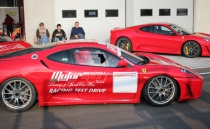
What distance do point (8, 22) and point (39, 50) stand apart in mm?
10619

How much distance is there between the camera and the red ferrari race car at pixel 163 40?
1212cm

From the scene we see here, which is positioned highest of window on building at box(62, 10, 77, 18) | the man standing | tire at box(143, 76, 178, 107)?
window on building at box(62, 10, 77, 18)

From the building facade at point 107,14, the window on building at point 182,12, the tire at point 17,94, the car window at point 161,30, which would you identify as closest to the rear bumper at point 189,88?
the tire at point 17,94

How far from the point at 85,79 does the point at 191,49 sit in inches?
283

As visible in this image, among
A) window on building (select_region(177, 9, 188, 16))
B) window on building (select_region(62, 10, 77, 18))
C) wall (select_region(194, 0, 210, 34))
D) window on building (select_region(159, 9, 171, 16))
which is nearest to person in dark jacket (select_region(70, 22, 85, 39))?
window on building (select_region(62, 10, 77, 18))

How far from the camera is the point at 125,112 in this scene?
19.7ft

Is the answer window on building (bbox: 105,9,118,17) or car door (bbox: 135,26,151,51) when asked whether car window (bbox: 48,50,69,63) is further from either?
window on building (bbox: 105,9,118,17)

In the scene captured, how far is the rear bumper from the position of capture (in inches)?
246

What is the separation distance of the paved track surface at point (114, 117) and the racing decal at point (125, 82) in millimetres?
376

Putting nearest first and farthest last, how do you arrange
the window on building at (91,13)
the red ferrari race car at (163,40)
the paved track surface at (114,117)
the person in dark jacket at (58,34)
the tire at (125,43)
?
the paved track surface at (114,117) < the red ferrari race car at (163,40) < the tire at (125,43) < the person in dark jacket at (58,34) < the window on building at (91,13)

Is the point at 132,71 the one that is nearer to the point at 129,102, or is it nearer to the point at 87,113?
the point at 129,102

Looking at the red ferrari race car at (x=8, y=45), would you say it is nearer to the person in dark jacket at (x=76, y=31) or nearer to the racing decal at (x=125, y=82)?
the racing decal at (x=125, y=82)

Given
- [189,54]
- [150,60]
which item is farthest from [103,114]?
[189,54]

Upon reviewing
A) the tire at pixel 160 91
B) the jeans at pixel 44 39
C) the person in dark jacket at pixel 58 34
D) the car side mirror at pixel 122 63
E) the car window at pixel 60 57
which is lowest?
the tire at pixel 160 91
